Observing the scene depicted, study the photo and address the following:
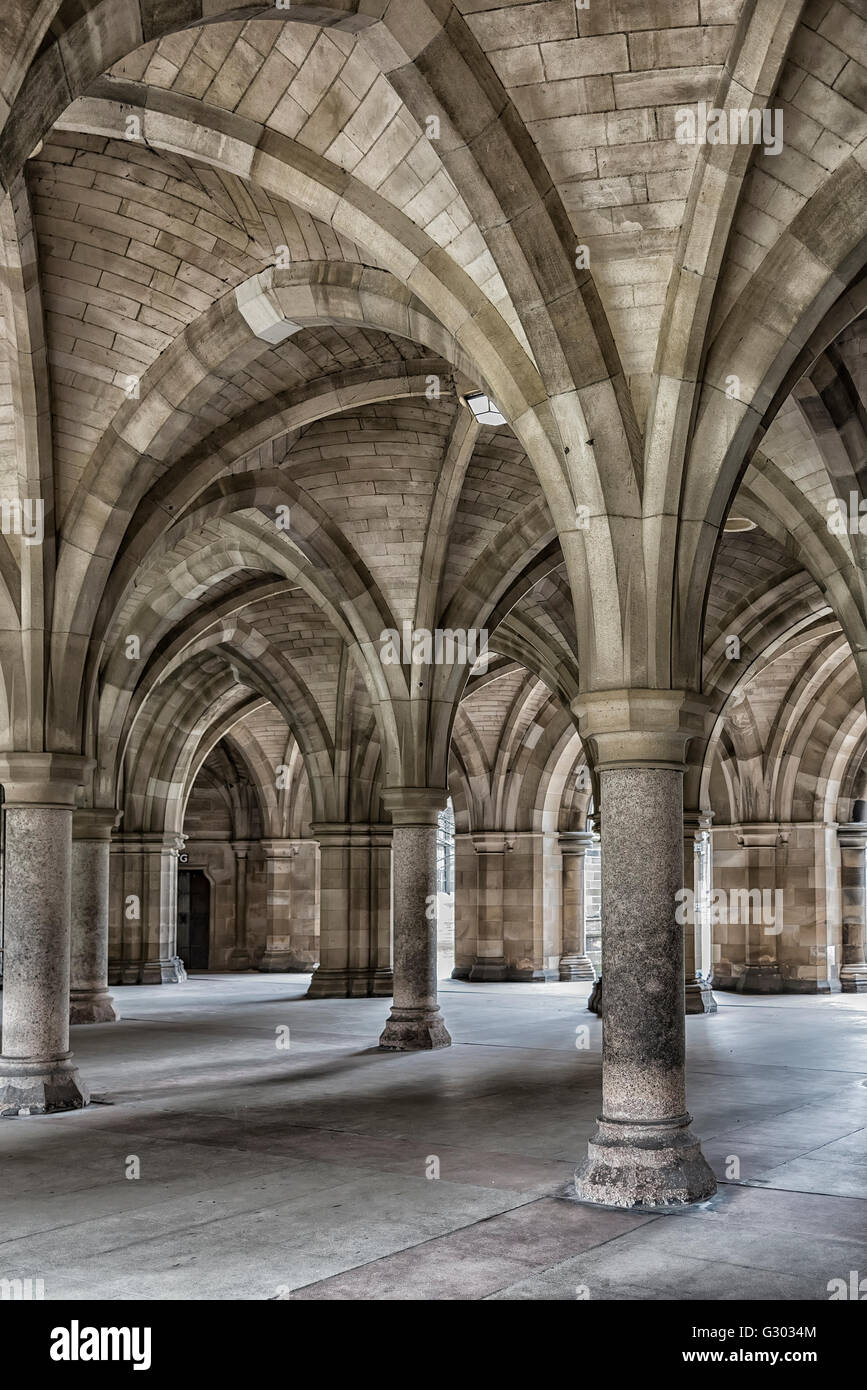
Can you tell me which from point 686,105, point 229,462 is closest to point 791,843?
point 229,462

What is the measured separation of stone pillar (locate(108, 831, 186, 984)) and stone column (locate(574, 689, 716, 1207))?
1603 cm

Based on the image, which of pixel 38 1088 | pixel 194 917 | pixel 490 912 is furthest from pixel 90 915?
pixel 194 917

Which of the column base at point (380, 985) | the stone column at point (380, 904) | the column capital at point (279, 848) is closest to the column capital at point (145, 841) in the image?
the stone column at point (380, 904)

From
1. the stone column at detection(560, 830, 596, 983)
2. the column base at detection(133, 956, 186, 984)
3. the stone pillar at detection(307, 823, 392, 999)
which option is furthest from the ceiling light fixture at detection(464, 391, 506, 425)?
the stone column at detection(560, 830, 596, 983)

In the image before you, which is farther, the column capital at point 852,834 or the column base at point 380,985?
the column capital at point 852,834

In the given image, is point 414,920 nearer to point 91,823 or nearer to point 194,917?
point 91,823

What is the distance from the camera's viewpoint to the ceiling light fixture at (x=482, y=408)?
10.4m

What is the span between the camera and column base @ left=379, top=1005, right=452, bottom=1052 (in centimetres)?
1245

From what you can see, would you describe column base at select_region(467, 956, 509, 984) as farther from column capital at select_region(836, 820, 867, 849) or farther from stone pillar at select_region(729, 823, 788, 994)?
column capital at select_region(836, 820, 867, 849)

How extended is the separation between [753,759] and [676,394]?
16.2m

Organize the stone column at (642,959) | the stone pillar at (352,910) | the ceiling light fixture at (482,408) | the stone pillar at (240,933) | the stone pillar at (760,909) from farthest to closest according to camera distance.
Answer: the stone pillar at (240,933), the stone pillar at (760,909), the stone pillar at (352,910), the ceiling light fixture at (482,408), the stone column at (642,959)

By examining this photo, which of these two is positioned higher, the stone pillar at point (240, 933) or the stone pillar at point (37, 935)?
the stone pillar at point (37, 935)

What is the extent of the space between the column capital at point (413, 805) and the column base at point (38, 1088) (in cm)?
427

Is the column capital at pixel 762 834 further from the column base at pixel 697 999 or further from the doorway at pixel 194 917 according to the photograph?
the doorway at pixel 194 917
